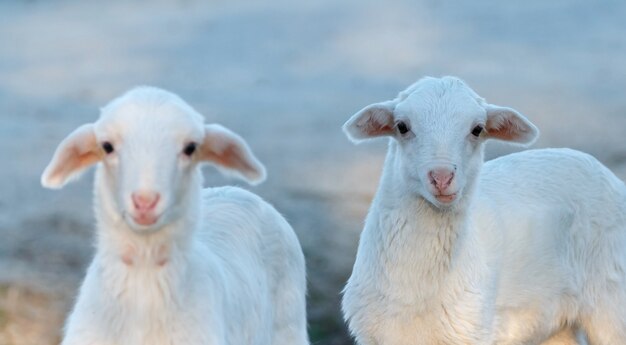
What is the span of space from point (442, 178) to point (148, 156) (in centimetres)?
202

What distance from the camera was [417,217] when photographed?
26.6 feet

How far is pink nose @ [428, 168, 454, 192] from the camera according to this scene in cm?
742

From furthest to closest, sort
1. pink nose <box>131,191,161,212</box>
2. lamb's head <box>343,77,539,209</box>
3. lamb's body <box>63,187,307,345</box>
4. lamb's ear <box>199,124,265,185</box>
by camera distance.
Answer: lamb's head <box>343,77,539,209</box>, lamb's ear <box>199,124,265,185</box>, lamb's body <box>63,187,307,345</box>, pink nose <box>131,191,161,212</box>

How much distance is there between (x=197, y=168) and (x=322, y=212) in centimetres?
661

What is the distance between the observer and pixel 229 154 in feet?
21.0

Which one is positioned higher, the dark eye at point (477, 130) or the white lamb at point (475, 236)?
the dark eye at point (477, 130)

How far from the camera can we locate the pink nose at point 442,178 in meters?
7.42

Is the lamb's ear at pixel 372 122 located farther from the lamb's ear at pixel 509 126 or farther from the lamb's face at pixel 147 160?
the lamb's face at pixel 147 160

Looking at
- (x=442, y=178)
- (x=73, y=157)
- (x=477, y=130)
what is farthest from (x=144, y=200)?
(x=477, y=130)

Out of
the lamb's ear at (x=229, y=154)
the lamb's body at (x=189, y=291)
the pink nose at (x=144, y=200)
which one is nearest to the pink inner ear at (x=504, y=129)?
the lamb's body at (x=189, y=291)

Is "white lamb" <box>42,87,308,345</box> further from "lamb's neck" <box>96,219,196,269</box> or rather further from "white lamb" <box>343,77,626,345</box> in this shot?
"white lamb" <box>343,77,626,345</box>

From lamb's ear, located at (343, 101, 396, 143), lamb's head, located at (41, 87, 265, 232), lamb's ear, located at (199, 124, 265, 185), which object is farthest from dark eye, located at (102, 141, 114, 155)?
lamb's ear, located at (343, 101, 396, 143)

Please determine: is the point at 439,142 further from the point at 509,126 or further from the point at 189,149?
the point at 189,149

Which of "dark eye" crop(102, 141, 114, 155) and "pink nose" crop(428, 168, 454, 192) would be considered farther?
"pink nose" crop(428, 168, 454, 192)
